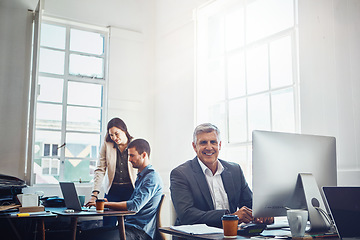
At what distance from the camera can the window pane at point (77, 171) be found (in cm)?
537

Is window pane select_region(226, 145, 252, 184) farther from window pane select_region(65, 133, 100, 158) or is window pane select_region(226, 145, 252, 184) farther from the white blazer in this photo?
window pane select_region(65, 133, 100, 158)

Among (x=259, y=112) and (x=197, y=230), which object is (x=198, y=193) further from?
(x=259, y=112)

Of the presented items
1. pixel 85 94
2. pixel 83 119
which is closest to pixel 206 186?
pixel 83 119

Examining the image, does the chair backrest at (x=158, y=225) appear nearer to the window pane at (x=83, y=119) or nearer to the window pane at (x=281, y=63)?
the window pane at (x=281, y=63)

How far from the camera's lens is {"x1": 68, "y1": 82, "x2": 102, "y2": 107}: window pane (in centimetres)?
553

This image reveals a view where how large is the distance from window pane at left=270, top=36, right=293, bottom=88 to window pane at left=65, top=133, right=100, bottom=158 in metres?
2.66

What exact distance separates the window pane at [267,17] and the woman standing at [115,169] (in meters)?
1.97

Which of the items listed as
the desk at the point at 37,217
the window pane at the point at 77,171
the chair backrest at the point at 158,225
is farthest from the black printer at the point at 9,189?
the chair backrest at the point at 158,225

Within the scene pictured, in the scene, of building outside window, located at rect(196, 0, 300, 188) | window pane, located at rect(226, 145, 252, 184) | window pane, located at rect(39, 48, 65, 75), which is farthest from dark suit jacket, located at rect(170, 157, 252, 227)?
window pane, located at rect(39, 48, 65, 75)

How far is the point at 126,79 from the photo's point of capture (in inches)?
229

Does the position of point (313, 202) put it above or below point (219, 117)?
below

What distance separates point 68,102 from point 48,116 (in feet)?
1.08

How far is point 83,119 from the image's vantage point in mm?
5551

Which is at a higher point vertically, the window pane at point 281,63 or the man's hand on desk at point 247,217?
the window pane at point 281,63
